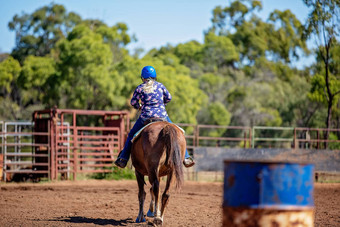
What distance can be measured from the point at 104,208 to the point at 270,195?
529 centimetres

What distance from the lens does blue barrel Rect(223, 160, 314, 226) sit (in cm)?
340

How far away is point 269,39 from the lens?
54.9 meters

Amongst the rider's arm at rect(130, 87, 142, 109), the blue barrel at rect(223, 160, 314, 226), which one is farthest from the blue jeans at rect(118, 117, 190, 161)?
the blue barrel at rect(223, 160, 314, 226)

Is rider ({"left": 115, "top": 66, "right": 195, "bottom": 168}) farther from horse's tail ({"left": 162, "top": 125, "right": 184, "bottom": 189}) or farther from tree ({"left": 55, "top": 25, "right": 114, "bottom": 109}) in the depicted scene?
tree ({"left": 55, "top": 25, "right": 114, "bottom": 109})

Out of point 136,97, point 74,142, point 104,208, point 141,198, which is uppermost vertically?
point 136,97

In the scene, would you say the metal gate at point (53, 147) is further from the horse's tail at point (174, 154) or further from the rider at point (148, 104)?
the horse's tail at point (174, 154)

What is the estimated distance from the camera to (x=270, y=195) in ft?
11.2

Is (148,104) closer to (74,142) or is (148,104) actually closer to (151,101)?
(151,101)

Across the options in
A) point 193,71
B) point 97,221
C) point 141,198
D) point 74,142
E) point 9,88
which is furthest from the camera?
point 193,71

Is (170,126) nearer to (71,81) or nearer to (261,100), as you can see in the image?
(71,81)

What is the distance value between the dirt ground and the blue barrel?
303cm

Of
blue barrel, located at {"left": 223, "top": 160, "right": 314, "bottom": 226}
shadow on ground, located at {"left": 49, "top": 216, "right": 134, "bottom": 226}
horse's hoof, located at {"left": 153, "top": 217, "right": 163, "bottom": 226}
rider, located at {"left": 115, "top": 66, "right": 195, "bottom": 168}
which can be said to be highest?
rider, located at {"left": 115, "top": 66, "right": 195, "bottom": 168}

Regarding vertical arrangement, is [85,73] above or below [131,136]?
above

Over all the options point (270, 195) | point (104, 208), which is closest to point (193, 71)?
point (104, 208)
